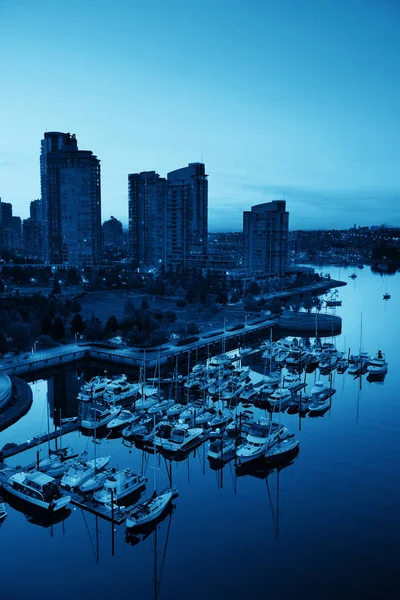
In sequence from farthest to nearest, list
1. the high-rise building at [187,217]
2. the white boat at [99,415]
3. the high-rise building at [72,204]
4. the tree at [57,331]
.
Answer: the high-rise building at [187,217], the high-rise building at [72,204], the tree at [57,331], the white boat at [99,415]

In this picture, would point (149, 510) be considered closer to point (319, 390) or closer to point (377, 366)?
point (319, 390)

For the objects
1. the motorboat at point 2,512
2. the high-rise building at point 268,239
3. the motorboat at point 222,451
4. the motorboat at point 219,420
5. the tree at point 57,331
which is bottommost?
the motorboat at point 2,512

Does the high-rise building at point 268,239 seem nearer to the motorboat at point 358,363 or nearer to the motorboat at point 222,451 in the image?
the motorboat at point 358,363

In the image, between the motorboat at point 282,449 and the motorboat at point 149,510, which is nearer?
the motorboat at point 149,510

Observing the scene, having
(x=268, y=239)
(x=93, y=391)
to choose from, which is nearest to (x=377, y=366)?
(x=93, y=391)

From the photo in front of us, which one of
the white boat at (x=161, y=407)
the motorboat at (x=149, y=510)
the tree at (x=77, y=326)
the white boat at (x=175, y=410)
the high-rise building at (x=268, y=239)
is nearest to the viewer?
the motorboat at (x=149, y=510)

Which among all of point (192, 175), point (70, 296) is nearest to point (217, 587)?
point (70, 296)

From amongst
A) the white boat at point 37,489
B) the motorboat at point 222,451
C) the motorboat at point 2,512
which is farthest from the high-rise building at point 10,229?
the motorboat at point 2,512

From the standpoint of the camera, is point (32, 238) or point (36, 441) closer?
point (36, 441)
